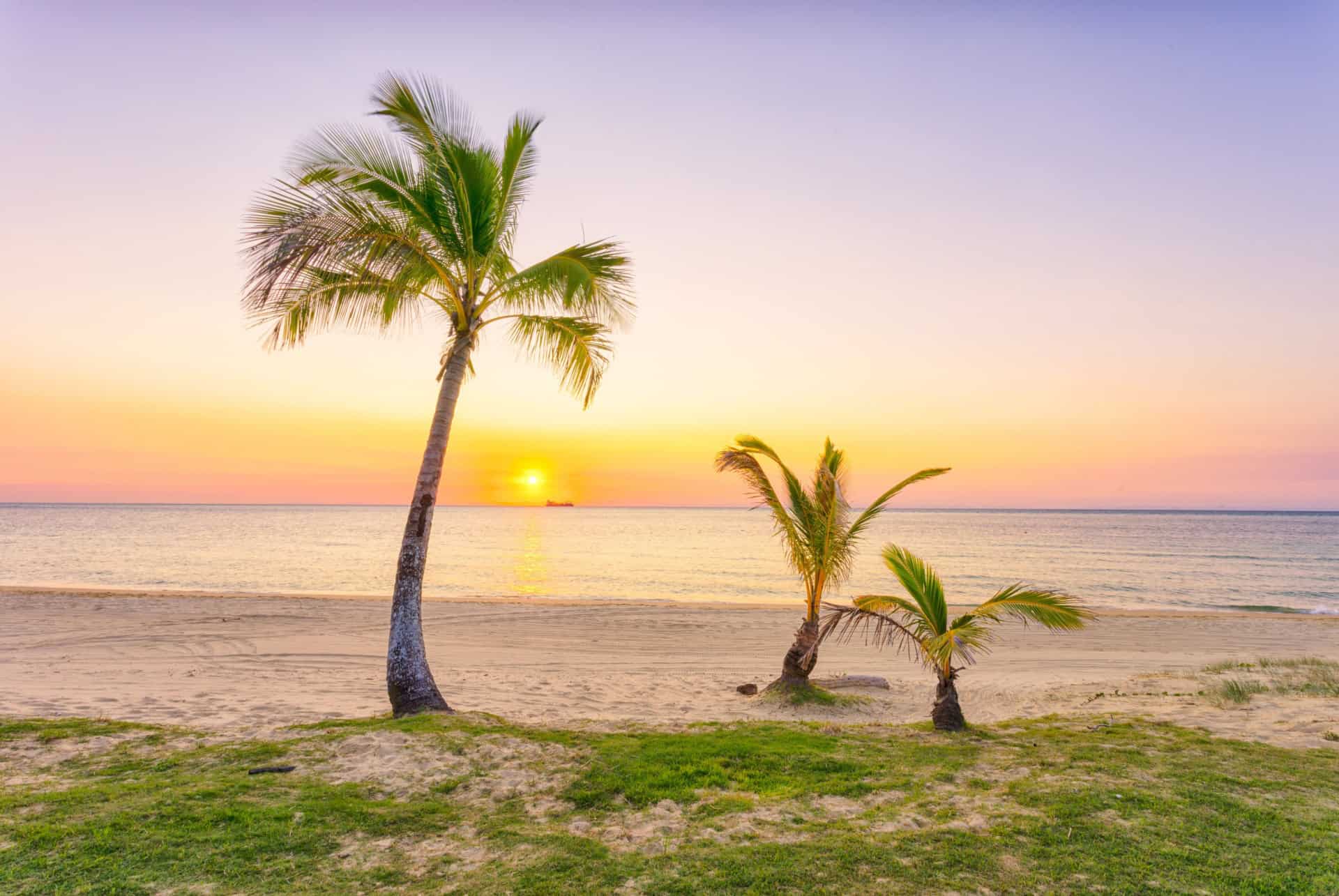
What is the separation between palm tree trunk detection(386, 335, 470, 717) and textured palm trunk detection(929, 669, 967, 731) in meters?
6.14

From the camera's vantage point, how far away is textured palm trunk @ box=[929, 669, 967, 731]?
804 cm

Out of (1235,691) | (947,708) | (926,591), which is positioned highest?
(926,591)

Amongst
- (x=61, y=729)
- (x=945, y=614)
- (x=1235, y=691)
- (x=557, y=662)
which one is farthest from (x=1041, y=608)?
(x=61, y=729)

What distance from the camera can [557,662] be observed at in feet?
50.2

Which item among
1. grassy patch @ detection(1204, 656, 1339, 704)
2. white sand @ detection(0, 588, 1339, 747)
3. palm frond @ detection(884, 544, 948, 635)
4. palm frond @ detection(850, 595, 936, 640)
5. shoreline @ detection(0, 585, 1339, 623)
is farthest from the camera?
shoreline @ detection(0, 585, 1339, 623)

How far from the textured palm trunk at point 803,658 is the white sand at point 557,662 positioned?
2.17ft

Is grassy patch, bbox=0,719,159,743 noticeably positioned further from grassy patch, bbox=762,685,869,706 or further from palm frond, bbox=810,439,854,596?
palm frond, bbox=810,439,854,596

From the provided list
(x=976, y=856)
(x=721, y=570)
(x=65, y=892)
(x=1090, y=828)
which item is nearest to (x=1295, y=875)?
(x=1090, y=828)

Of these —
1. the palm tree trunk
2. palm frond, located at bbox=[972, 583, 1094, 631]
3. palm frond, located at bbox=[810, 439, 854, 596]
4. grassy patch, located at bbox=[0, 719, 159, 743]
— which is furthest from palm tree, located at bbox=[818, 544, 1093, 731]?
grassy patch, located at bbox=[0, 719, 159, 743]

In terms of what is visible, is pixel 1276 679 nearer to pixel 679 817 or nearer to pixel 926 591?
pixel 926 591

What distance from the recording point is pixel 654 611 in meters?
23.4

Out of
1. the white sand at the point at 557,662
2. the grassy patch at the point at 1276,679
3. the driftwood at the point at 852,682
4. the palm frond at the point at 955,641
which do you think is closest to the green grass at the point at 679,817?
the palm frond at the point at 955,641

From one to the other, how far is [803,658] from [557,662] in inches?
252

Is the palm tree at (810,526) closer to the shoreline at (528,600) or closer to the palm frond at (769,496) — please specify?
the palm frond at (769,496)
